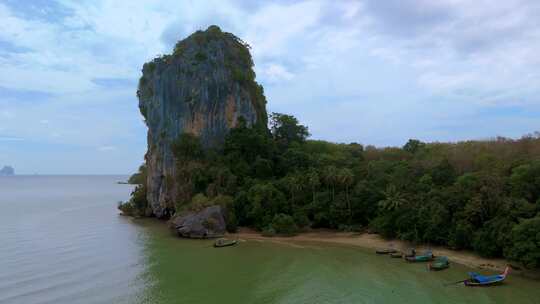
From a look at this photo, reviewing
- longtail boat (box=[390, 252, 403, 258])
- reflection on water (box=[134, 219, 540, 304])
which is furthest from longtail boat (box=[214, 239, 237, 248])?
longtail boat (box=[390, 252, 403, 258])

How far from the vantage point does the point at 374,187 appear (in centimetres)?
4703

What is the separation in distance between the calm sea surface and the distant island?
479 cm

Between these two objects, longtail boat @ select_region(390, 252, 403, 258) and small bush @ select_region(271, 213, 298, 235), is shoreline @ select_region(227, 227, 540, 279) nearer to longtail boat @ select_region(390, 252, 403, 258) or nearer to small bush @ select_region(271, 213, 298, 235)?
small bush @ select_region(271, 213, 298, 235)

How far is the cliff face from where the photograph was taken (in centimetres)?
6247

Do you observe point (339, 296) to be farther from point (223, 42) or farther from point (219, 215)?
point (223, 42)

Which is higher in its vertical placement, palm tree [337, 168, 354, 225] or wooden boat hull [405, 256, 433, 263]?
palm tree [337, 168, 354, 225]

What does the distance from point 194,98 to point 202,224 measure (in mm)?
22303

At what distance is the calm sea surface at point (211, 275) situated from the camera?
26203 mm

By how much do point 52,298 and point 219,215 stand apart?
24.1 m

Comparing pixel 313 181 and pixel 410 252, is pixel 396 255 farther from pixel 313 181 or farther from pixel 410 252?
pixel 313 181

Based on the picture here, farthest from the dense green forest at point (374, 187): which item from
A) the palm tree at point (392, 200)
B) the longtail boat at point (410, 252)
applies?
the longtail boat at point (410, 252)

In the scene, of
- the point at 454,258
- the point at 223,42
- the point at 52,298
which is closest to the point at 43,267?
the point at 52,298

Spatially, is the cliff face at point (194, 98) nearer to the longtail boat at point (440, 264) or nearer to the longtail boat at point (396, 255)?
the longtail boat at point (396, 255)

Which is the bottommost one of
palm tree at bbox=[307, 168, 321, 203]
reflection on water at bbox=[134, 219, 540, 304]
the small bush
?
reflection on water at bbox=[134, 219, 540, 304]
